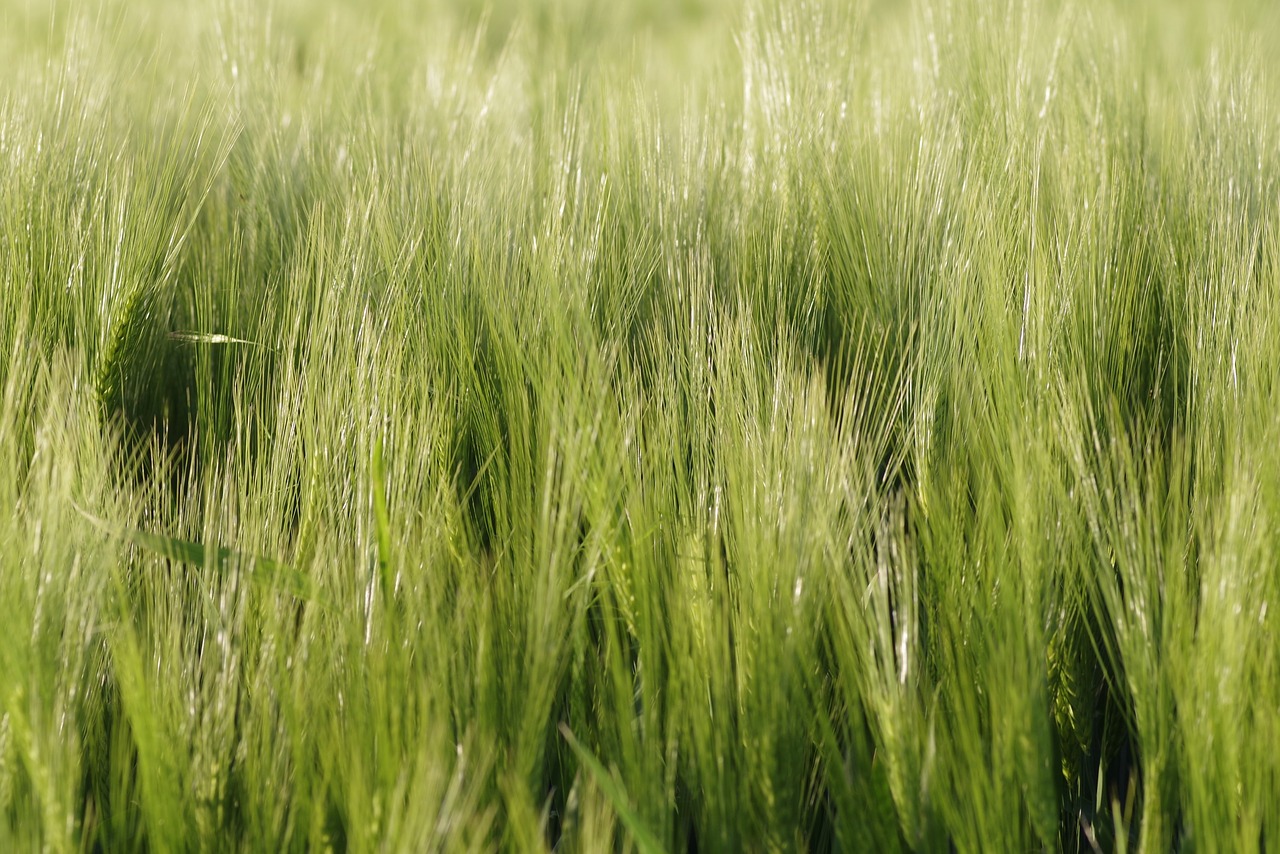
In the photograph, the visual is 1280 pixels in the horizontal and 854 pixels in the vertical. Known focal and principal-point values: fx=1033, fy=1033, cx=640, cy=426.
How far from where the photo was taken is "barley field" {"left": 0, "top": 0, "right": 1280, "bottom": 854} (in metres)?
0.72

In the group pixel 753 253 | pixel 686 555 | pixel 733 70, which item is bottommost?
pixel 686 555

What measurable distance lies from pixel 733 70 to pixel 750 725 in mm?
1456

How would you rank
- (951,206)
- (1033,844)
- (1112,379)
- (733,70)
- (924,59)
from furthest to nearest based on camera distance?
(733,70)
(924,59)
(951,206)
(1112,379)
(1033,844)

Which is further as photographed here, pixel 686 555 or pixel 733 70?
pixel 733 70

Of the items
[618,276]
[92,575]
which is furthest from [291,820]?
[618,276]

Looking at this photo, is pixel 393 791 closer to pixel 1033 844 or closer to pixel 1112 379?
pixel 1033 844

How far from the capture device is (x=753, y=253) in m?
1.25

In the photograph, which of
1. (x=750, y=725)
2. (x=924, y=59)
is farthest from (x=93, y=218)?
(x=924, y=59)

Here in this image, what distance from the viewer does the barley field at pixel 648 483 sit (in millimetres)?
717

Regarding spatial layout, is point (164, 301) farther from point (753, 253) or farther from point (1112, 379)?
point (1112, 379)

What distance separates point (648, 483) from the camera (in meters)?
0.89

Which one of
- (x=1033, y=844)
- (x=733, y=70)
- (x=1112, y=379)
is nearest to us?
(x=1033, y=844)

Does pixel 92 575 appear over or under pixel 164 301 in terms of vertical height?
under

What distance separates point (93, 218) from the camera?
3.70ft
